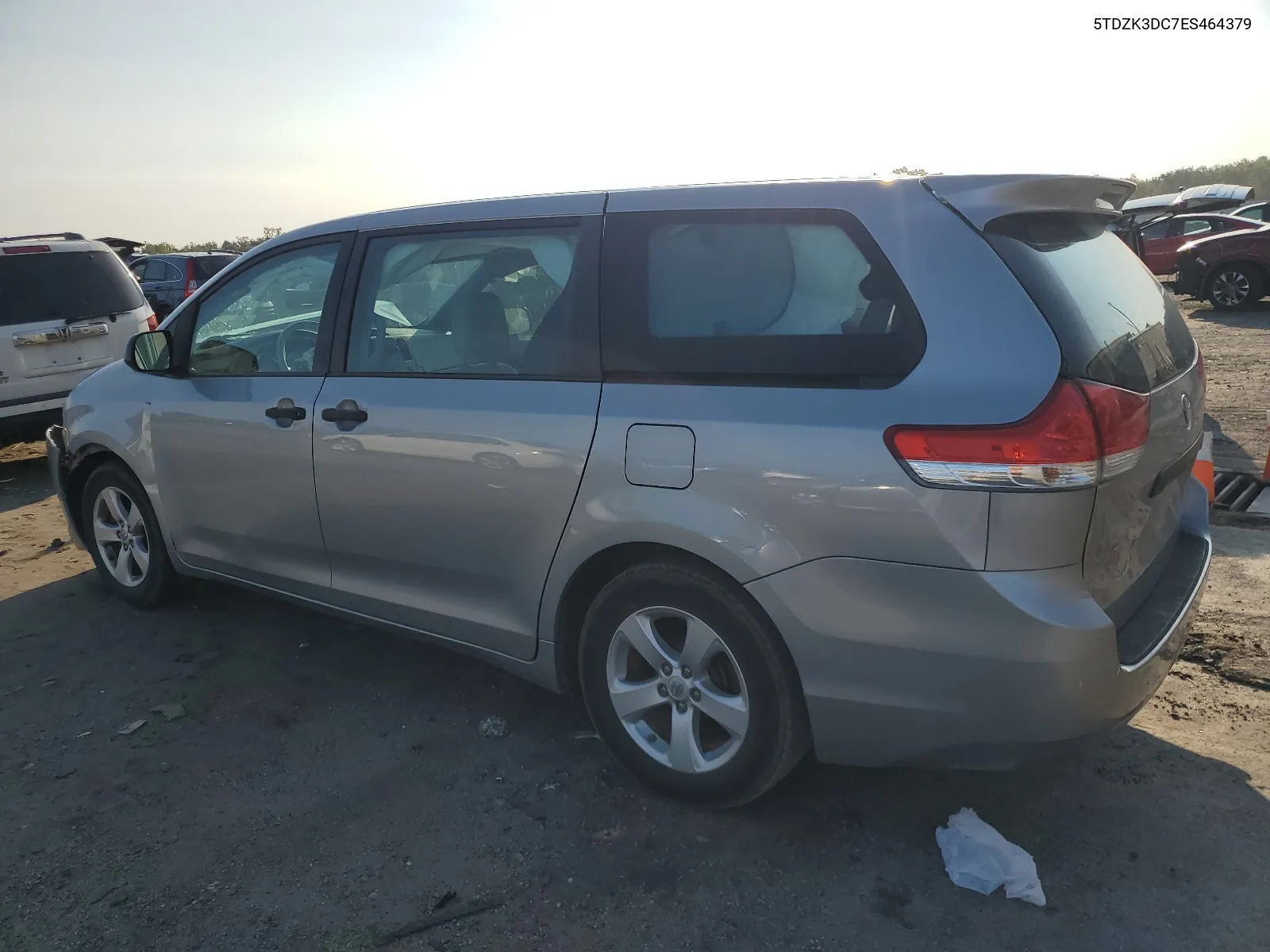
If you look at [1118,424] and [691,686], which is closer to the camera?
[1118,424]

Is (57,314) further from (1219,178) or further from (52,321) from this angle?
(1219,178)

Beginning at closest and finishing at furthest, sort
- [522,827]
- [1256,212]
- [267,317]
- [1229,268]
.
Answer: [522,827] < [267,317] < [1229,268] < [1256,212]

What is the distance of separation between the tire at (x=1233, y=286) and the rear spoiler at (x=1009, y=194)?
1429 centimetres

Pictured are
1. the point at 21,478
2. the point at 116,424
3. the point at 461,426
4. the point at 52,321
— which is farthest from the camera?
the point at 21,478

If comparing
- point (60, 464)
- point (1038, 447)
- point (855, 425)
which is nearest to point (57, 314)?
point (60, 464)

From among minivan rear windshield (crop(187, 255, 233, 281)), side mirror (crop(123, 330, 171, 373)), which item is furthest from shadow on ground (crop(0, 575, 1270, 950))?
minivan rear windshield (crop(187, 255, 233, 281))

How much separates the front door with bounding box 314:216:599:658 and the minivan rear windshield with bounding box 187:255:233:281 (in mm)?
11629

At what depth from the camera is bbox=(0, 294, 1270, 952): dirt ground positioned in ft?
8.36

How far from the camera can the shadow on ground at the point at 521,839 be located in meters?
2.54

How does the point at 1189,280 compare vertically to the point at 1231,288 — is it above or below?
above

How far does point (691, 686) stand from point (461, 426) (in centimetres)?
113

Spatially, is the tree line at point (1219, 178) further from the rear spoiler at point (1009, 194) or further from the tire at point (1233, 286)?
the rear spoiler at point (1009, 194)

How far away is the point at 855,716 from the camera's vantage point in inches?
103

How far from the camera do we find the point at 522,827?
3012 millimetres
